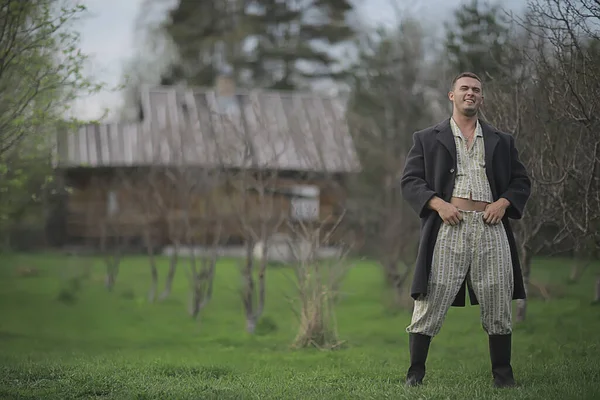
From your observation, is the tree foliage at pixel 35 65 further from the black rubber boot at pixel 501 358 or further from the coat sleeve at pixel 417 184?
the black rubber boot at pixel 501 358

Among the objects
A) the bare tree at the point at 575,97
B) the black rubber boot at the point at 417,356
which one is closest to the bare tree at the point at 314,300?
the bare tree at the point at 575,97

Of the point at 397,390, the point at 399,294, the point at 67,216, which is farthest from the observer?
the point at 67,216

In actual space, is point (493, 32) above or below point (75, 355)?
above

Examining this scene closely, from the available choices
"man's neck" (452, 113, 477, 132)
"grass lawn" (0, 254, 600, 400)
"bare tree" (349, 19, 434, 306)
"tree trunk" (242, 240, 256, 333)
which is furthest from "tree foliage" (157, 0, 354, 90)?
"man's neck" (452, 113, 477, 132)

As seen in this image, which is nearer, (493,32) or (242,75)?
(493,32)

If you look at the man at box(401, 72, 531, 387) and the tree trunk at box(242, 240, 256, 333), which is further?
the tree trunk at box(242, 240, 256, 333)

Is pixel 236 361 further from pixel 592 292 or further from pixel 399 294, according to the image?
pixel 592 292

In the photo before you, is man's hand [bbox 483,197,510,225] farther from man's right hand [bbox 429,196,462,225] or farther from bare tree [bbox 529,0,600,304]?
bare tree [bbox 529,0,600,304]

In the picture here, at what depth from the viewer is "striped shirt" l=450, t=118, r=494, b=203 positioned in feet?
16.9

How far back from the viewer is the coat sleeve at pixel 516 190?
513cm

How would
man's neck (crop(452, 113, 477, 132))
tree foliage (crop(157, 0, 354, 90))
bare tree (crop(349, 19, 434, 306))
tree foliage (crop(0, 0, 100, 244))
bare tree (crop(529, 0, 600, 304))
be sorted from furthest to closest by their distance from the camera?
tree foliage (crop(157, 0, 354, 90)) → bare tree (crop(349, 19, 434, 306)) → tree foliage (crop(0, 0, 100, 244)) → bare tree (crop(529, 0, 600, 304)) → man's neck (crop(452, 113, 477, 132))

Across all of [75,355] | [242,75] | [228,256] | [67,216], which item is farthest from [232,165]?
[242,75]

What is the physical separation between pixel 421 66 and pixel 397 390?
11.4 m

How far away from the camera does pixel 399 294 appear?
11.4 m
